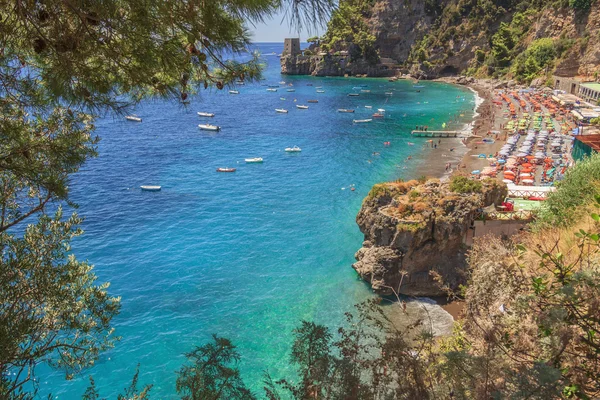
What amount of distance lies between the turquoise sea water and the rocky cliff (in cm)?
2349

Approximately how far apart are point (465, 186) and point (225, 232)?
1434 cm

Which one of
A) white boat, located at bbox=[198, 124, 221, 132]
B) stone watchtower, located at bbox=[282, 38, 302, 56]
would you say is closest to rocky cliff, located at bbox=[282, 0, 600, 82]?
stone watchtower, located at bbox=[282, 38, 302, 56]

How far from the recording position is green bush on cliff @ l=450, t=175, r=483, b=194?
17875 millimetres

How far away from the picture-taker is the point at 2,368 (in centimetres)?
488

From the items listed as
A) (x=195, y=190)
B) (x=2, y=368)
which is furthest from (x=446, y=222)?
(x=195, y=190)

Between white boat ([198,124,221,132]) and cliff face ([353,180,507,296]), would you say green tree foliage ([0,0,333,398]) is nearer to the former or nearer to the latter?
cliff face ([353,180,507,296])

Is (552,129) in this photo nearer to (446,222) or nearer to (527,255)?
(446,222)

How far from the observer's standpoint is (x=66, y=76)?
17.2ft

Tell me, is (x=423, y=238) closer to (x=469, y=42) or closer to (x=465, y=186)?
(x=465, y=186)

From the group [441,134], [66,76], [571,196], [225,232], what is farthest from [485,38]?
[66,76]

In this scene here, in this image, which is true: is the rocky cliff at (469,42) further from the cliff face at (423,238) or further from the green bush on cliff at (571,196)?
the green bush on cliff at (571,196)

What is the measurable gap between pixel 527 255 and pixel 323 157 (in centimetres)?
3270

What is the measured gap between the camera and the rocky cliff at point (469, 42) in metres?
61.5

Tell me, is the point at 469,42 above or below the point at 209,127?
above
